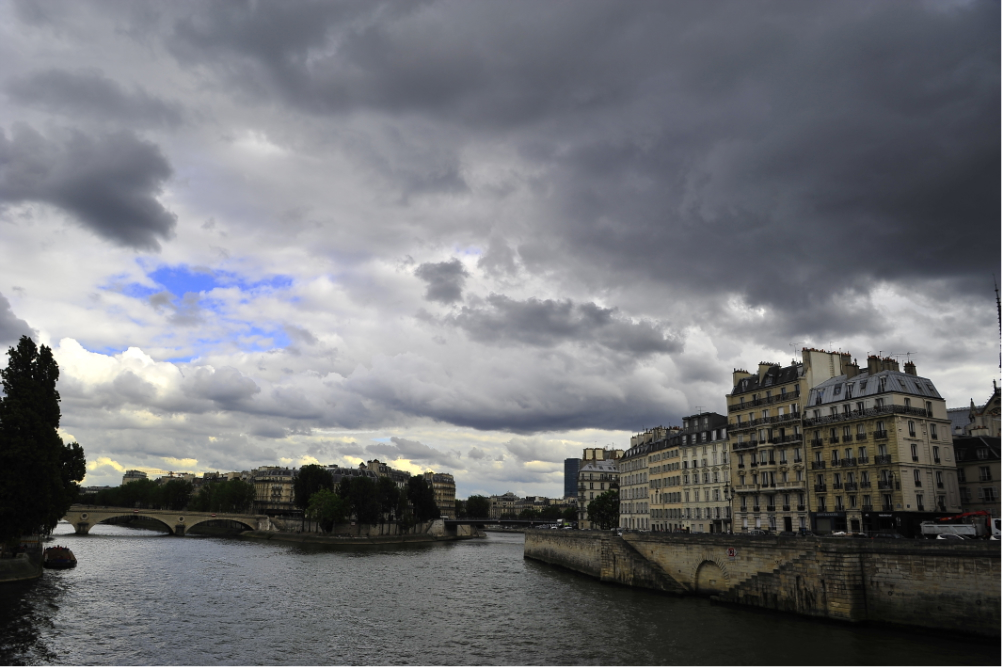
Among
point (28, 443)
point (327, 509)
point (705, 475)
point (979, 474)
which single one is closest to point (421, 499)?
point (327, 509)

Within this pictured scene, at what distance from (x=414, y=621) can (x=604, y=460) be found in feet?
458

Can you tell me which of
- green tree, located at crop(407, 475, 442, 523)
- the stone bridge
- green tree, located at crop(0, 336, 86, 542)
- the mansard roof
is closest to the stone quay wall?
the mansard roof

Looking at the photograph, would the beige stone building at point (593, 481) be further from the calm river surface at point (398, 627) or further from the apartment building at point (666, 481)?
the calm river surface at point (398, 627)

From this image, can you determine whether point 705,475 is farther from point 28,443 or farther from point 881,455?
point 28,443

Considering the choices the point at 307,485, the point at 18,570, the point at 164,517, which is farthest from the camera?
the point at 307,485

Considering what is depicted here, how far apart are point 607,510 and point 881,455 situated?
73.4 meters

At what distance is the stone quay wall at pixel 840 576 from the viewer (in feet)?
118

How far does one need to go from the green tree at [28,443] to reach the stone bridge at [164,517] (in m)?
96.4

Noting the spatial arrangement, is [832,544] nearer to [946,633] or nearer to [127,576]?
[946,633]

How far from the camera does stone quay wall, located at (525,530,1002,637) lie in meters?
36.0

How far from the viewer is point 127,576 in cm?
7012

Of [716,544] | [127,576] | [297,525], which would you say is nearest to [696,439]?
[716,544]

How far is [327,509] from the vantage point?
152 metres

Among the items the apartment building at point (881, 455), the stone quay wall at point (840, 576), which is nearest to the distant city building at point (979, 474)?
the apartment building at point (881, 455)
